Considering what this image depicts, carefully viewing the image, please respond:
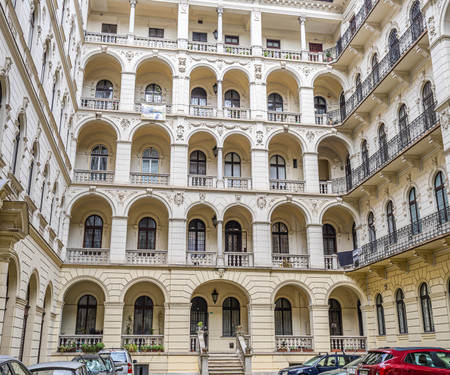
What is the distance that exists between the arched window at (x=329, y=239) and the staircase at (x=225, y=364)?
8843mm

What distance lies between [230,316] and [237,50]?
16.5m

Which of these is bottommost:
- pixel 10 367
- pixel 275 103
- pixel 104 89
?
pixel 10 367

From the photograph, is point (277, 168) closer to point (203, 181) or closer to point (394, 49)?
point (203, 181)

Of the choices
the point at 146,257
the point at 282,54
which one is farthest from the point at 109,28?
the point at 146,257

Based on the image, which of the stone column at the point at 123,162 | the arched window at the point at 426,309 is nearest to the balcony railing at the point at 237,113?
the stone column at the point at 123,162

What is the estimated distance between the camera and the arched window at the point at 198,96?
3103 centimetres

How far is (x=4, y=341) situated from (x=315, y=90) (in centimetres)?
2400

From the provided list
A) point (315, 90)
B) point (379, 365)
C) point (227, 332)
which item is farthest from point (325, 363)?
point (315, 90)

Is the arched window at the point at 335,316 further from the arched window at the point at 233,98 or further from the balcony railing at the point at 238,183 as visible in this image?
the arched window at the point at 233,98

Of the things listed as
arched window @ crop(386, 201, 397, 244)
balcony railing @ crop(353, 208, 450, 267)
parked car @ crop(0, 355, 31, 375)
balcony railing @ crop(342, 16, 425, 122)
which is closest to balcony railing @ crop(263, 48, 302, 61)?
balcony railing @ crop(342, 16, 425, 122)

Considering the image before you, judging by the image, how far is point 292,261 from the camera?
90.1 feet

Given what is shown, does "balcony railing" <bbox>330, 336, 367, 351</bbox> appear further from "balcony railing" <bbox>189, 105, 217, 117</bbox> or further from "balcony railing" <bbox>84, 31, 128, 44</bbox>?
"balcony railing" <bbox>84, 31, 128, 44</bbox>

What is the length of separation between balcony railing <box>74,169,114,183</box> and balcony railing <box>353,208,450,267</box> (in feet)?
47.4

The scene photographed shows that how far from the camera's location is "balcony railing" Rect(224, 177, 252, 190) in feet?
92.3
